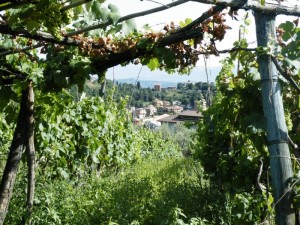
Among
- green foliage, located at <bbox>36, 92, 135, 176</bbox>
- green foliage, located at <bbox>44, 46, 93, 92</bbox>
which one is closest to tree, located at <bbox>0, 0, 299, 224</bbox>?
green foliage, located at <bbox>44, 46, 93, 92</bbox>

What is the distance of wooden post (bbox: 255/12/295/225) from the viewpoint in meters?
2.43

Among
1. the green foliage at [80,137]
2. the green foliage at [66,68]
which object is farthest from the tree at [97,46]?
the green foliage at [80,137]

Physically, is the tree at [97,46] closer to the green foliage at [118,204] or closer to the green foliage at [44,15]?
the green foliage at [44,15]

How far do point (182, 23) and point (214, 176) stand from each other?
11.3ft

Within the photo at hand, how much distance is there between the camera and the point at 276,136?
95.8 inches

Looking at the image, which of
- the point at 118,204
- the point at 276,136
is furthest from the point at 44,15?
the point at 118,204

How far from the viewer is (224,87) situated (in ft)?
11.6

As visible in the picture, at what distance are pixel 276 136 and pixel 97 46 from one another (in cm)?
146

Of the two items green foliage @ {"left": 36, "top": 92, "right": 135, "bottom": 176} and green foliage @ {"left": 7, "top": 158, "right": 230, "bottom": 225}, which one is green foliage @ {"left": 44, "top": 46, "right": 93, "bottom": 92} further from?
green foliage @ {"left": 7, "top": 158, "right": 230, "bottom": 225}

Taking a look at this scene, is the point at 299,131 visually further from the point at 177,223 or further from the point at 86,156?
the point at 86,156

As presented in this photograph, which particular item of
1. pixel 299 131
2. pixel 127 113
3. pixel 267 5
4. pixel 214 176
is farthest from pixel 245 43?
pixel 127 113

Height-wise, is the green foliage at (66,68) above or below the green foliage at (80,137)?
above

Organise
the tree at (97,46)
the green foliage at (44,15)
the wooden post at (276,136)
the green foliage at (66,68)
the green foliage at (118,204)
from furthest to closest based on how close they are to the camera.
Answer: the green foliage at (118,204)
the green foliage at (66,68)
the wooden post at (276,136)
the tree at (97,46)
the green foliage at (44,15)

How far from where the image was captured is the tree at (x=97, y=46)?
228 centimetres
